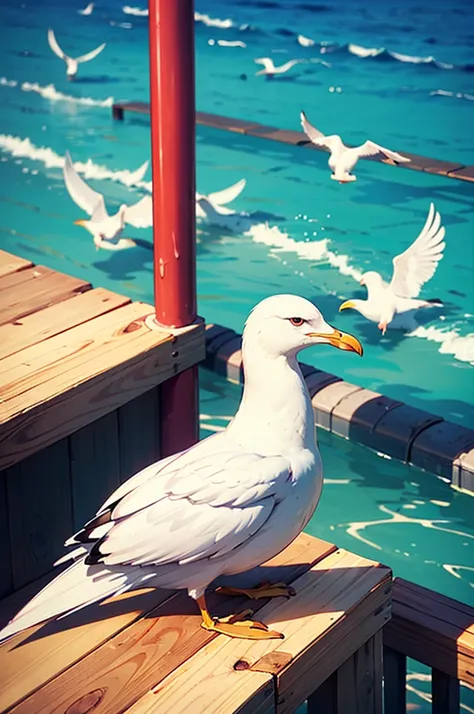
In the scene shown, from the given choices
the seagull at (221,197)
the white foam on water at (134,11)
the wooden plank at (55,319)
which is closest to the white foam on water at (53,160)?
the seagull at (221,197)

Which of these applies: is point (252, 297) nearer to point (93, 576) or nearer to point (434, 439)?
point (434, 439)

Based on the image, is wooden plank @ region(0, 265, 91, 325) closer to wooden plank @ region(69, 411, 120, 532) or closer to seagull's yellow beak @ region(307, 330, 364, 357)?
wooden plank @ region(69, 411, 120, 532)

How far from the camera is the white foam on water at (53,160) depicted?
7.68 metres

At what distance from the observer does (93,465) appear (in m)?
2.28

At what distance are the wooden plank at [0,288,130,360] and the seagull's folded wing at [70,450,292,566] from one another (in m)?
0.60

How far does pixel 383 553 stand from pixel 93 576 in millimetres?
2091

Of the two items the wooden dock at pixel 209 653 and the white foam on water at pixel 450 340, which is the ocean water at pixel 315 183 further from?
the wooden dock at pixel 209 653

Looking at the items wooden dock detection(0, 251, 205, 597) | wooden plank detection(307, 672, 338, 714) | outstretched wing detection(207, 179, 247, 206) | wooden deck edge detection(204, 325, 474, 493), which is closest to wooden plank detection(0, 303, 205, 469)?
wooden dock detection(0, 251, 205, 597)

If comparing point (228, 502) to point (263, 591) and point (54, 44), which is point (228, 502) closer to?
point (263, 591)

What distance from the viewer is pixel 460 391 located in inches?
191

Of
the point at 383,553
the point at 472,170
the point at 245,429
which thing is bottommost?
the point at 383,553

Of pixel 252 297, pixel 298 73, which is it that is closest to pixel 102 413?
pixel 252 297

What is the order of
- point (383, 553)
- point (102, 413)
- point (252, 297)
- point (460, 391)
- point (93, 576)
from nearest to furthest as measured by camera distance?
point (93, 576)
point (102, 413)
point (383, 553)
point (460, 391)
point (252, 297)

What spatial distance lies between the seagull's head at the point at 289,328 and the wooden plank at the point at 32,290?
2.57 feet
